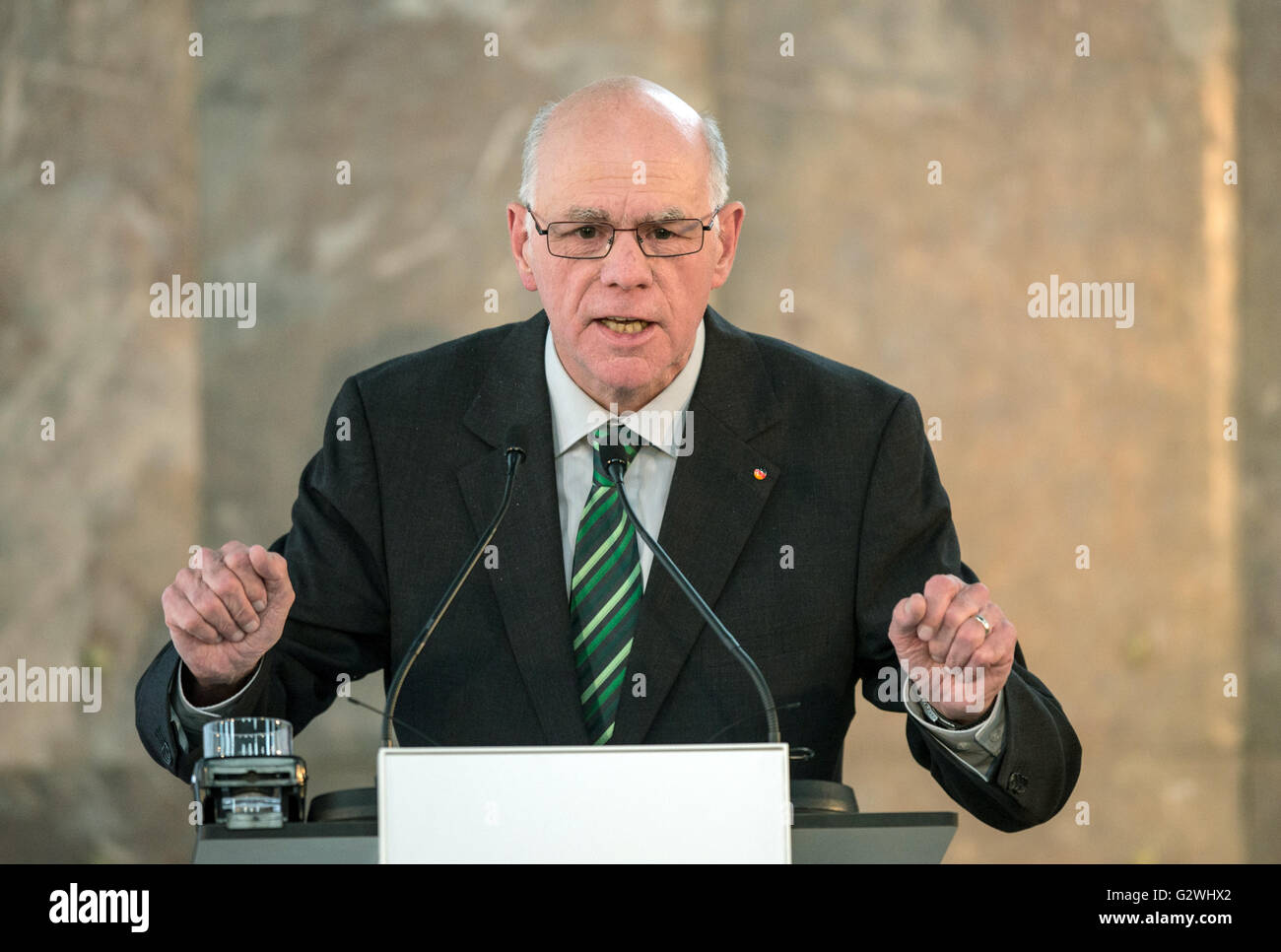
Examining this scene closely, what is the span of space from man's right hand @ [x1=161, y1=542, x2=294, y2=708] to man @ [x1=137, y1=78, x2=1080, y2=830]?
0.25 m

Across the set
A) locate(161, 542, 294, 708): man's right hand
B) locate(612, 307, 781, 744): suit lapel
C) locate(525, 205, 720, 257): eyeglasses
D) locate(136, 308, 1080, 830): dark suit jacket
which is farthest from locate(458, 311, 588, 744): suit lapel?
locate(161, 542, 294, 708): man's right hand

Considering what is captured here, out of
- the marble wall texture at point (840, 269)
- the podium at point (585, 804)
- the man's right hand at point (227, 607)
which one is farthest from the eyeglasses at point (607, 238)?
the marble wall texture at point (840, 269)

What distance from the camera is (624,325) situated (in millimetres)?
2402

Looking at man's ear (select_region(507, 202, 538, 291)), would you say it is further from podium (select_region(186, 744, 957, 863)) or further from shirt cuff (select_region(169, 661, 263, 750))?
podium (select_region(186, 744, 957, 863))

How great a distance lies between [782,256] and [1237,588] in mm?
1485

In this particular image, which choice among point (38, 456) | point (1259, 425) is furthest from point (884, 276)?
point (38, 456)

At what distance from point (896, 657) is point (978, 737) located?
400 millimetres

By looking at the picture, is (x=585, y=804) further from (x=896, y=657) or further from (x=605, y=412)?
(x=605, y=412)

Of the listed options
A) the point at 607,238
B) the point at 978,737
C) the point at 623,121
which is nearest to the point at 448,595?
the point at 978,737

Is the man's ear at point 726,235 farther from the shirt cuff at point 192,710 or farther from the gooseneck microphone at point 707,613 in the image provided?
the shirt cuff at point 192,710

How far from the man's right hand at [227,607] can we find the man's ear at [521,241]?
852 mm

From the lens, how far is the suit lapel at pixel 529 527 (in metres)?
2.23

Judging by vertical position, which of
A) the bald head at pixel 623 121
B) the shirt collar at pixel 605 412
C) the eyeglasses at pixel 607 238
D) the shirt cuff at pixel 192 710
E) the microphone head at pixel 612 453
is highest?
the bald head at pixel 623 121

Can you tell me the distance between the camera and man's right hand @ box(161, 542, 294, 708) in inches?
69.6
